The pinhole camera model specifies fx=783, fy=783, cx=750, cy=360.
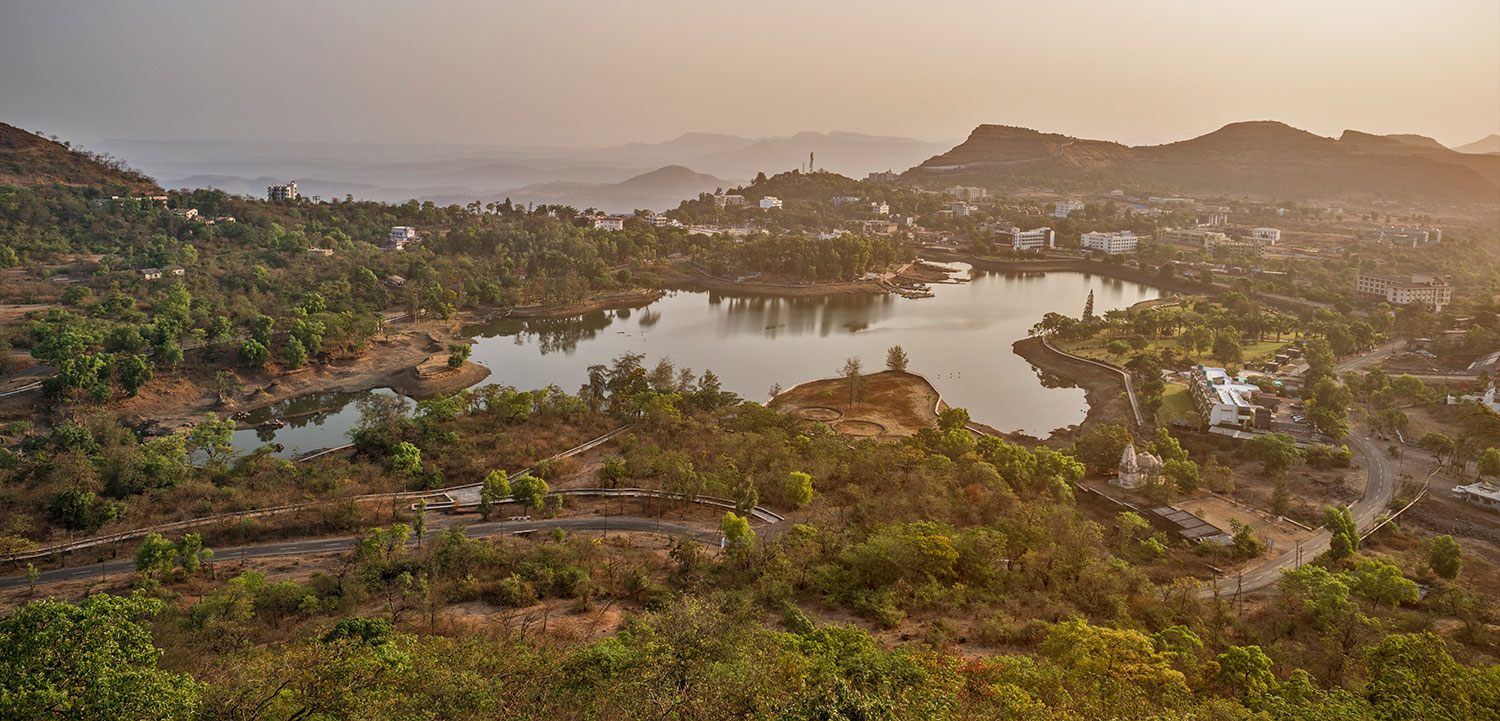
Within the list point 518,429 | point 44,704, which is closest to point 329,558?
point 518,429

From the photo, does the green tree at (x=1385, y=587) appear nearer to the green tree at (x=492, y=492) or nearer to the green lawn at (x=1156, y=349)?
the green tree at (x=492, y=492)

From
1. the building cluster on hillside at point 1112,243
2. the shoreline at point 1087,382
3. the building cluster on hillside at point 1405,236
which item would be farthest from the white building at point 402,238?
the building cluster on hillside at point 1405,236

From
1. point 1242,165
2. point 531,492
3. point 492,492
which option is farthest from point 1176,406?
point 1242,165

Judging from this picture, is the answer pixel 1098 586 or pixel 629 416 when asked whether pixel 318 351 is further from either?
pixel 1098 586

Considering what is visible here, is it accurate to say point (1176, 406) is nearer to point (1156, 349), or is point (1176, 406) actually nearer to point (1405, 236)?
point (1156, 349)

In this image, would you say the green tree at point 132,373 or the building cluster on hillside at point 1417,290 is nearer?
the green tree at point 132,373

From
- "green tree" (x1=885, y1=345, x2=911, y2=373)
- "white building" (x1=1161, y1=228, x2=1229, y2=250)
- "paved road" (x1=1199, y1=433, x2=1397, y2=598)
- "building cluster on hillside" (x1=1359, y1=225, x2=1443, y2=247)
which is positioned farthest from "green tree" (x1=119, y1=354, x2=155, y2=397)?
"building cluster on hillside" (x1=1359, y1=225, x2=1443, y2=247)
